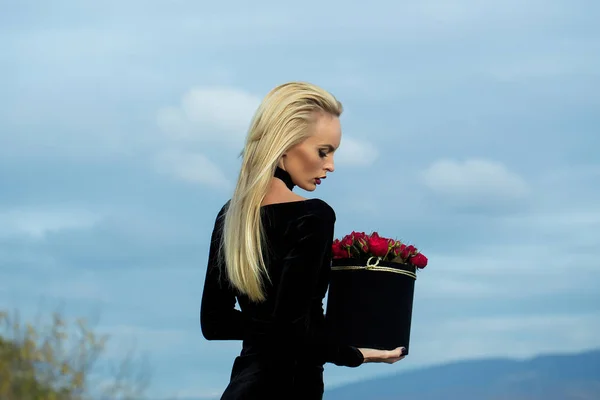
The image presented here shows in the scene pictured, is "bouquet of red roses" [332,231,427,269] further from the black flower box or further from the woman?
the woman

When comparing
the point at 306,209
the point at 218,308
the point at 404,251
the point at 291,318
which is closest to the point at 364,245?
the point at 404,251

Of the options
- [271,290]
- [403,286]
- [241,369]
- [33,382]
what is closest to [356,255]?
[403,286]

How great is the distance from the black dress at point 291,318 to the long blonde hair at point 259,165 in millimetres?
67

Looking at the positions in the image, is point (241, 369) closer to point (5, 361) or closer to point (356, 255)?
point (356, 255)

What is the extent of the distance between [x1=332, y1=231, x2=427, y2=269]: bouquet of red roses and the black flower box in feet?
0.14

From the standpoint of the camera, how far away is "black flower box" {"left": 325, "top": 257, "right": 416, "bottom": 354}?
409 cm

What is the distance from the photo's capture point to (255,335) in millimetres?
3869

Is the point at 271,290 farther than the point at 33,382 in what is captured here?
No

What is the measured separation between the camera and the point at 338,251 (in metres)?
4.23

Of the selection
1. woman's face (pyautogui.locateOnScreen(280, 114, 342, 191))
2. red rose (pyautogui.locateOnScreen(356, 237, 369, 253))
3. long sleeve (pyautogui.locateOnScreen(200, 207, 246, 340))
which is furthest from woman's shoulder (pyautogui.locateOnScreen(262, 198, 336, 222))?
long sleeve (pyautogui.locateOnScreen(200, 207, 246, 340))

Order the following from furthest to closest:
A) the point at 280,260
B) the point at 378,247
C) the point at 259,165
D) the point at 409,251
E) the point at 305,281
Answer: the point at 409,251, the point at 378,247, the point at 259,165, the point at 280,260, the point at 305,281

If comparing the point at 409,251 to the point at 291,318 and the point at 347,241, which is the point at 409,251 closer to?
the point at 347,241

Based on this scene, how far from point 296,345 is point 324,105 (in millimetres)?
1181

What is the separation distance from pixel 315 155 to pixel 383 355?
103 centimetres
